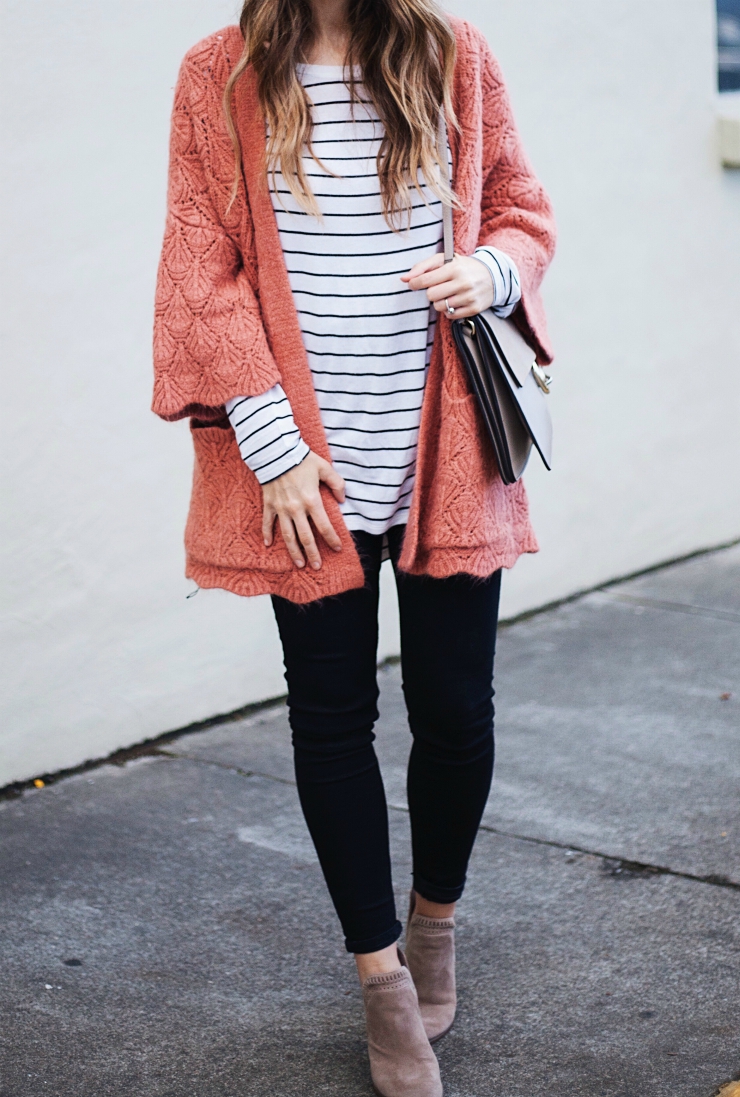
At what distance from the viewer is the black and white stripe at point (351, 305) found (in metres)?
2.05

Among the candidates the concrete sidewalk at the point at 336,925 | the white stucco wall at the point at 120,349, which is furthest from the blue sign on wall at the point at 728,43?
the concrete sidewalk at the point at 336,925

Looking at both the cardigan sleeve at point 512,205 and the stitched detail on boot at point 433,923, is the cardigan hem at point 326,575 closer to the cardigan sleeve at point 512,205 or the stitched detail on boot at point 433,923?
the cardigan sleeve at point 512,205

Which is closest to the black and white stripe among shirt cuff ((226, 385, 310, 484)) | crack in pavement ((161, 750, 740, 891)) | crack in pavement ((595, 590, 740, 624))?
shirt cuff ((226, 385, 310, 484))

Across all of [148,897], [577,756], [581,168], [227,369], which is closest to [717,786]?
[577,756]

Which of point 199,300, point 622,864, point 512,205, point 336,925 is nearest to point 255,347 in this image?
point 199,300

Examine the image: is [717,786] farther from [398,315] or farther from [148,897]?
[398,315]

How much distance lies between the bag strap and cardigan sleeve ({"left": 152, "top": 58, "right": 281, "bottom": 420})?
1.03ft

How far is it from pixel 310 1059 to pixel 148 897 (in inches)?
28.2

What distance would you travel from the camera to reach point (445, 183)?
210 cm

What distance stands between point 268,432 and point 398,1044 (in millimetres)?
1010

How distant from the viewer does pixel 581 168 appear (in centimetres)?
495

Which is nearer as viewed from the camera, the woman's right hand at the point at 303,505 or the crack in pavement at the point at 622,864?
the woman's right hand at the point at 303,505

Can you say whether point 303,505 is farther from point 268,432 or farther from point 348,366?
point 348,366

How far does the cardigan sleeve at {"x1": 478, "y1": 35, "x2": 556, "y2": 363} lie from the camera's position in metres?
2.20
